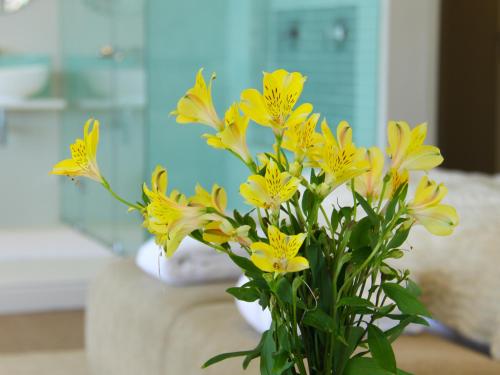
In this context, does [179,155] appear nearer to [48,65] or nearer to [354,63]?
[354,63]

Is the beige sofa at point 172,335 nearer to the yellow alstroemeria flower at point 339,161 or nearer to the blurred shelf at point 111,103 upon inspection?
the yellow alstroemeria flower at point 339,161

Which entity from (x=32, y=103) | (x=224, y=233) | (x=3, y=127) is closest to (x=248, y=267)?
(x=224, y=233)

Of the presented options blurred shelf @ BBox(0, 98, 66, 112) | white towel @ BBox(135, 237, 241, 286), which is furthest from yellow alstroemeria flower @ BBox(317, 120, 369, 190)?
blurred shelf @ BBox(0, 98, 66, 112)

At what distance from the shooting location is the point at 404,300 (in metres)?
1.07

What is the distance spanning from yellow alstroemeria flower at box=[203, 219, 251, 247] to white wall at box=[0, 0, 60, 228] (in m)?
4.64

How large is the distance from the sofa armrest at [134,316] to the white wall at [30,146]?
280cm

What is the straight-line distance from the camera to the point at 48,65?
5.50 meters

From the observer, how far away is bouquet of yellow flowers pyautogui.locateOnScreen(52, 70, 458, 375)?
102cm

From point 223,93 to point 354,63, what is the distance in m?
0.74

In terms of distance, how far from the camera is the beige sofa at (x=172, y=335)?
1981mm

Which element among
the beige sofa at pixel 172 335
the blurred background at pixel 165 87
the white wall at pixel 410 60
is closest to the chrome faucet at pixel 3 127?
the blurred background at pixel 165 87

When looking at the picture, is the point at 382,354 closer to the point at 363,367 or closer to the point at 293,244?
the point at 363,367

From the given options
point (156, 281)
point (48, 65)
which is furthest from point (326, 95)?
point (156, 281)

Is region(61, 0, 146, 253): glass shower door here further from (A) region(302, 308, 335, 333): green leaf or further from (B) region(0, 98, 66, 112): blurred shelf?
(A) region(302, 308, 335, 333): green leaf
